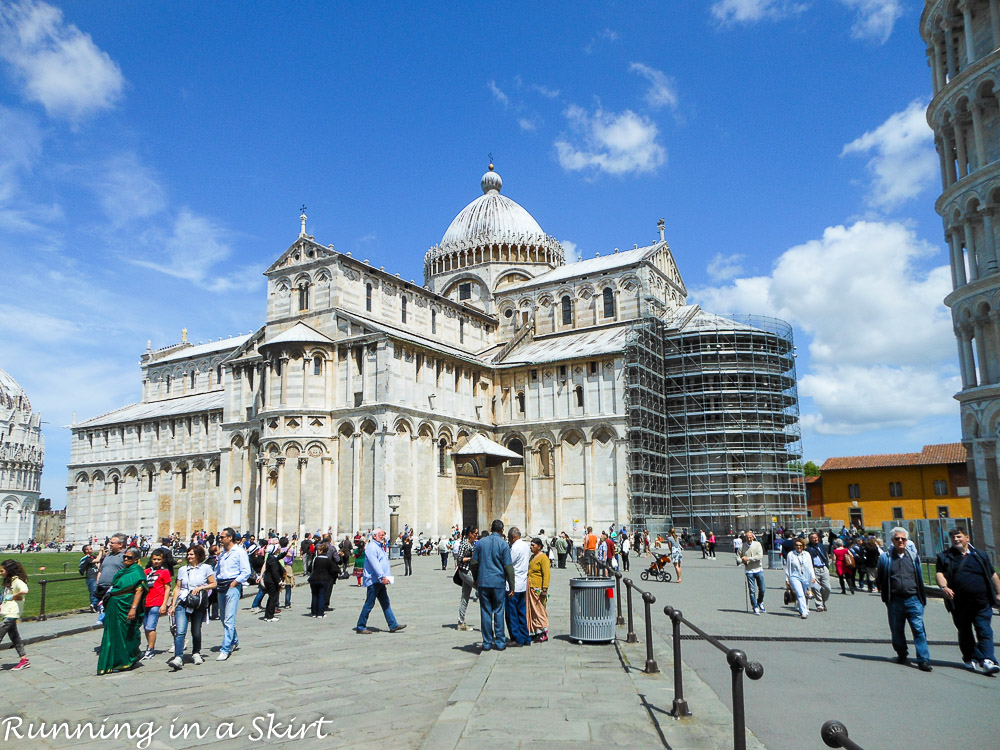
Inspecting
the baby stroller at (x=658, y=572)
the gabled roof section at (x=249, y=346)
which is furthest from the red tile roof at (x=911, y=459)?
the gabled roof section at (x=249, y=346)

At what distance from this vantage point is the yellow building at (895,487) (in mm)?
49906

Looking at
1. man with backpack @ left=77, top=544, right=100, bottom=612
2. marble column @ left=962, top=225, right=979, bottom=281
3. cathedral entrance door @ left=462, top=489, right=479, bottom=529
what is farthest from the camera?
cathedral entrance door @ left=462, top=489, right=479, bottom=529

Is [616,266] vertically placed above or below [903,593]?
above

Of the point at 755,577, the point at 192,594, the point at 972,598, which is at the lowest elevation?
the point at 755,577

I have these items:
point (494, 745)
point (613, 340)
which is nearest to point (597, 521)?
point (613, 340)

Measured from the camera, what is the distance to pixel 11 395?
90.1 metres

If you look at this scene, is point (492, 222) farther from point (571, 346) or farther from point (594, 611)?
point (594, 611)

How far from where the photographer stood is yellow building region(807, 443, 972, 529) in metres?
49.9

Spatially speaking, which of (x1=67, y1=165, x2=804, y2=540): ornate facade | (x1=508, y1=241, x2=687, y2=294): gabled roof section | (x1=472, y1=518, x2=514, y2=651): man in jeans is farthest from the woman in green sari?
(x1=508, y1=241, x2=687, y2=294): gabled roof section

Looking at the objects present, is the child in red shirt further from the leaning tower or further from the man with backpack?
the leaning tower

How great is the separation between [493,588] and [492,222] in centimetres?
4741

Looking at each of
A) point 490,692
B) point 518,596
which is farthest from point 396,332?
point 490,692

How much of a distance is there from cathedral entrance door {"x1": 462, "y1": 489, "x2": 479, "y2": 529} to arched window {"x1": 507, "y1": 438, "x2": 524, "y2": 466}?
2.74m

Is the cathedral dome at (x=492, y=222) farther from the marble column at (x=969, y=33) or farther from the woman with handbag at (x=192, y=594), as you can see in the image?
the woman with handbag at (x=192, y=594)
